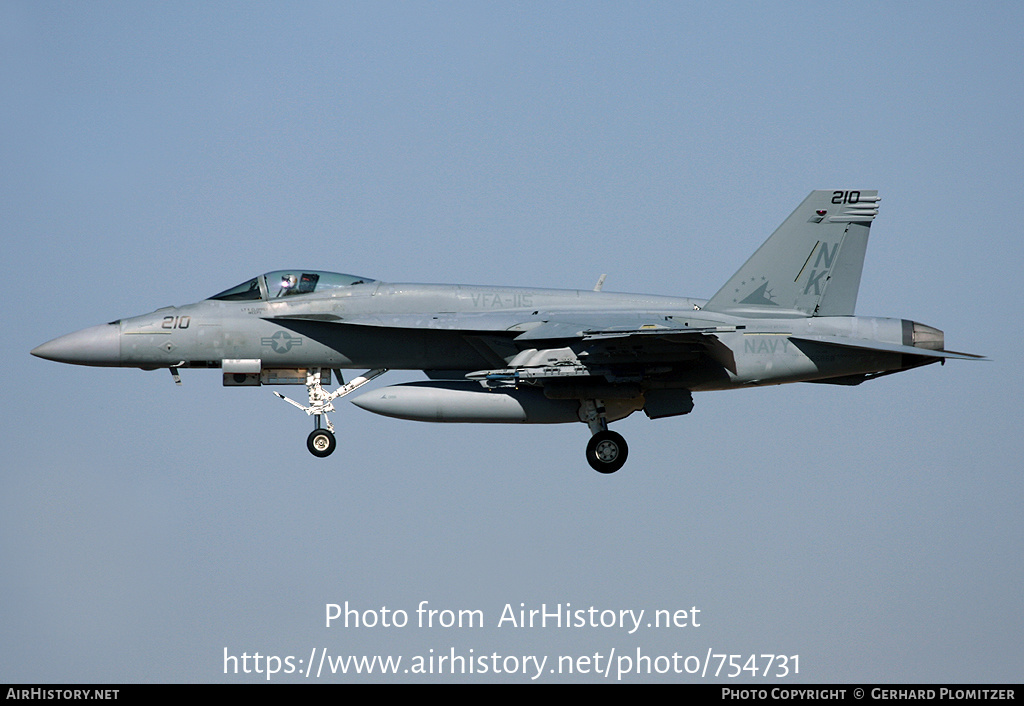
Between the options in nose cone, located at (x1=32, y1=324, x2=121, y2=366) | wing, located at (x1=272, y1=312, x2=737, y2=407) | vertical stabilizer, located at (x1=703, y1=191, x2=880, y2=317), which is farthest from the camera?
vertical stabilizer, located at (x1=703, y1=191, x2=880, y2=317)

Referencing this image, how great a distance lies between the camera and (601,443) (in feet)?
68.2

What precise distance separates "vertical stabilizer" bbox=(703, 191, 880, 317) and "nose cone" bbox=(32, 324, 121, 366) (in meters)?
8.90

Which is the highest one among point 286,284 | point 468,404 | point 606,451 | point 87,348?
point 286,284

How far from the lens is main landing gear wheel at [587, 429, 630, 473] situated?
20766 millimetres

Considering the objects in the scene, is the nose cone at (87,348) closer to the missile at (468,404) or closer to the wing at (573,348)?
the wing at (573,348)

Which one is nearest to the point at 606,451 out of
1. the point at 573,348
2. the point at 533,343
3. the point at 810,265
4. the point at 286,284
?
the point at 573,348

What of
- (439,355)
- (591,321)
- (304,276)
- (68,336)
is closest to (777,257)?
(591,321)

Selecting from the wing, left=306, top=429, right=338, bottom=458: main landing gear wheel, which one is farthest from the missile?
left=306, top=429, right=338, bottom=458: main landing gear wheel

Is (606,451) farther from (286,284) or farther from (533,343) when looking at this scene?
(286,284)

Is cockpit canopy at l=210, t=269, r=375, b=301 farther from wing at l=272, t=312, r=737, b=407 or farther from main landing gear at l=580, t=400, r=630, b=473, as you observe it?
main landing gear at l=580, t=400, r=630, b=473

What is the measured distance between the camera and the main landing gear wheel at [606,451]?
818 inches

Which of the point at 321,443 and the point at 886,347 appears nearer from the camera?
the point at 886,347

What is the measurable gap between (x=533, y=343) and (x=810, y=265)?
15.1 feet

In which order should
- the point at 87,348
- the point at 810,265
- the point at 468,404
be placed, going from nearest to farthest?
the point at 468,404 < the point at 87,348 < the point at 810,265
